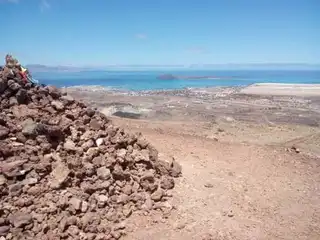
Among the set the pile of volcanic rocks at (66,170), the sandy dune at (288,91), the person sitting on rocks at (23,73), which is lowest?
the sandy dune at (288,91)

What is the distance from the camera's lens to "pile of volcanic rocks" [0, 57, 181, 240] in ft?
22.6

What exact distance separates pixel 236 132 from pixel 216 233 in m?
12.7

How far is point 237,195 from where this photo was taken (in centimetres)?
938

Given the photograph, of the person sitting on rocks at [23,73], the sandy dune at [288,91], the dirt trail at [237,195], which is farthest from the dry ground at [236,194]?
the sandy dune at [288,91]

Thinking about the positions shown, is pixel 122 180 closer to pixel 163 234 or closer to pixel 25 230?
pixel 163 234

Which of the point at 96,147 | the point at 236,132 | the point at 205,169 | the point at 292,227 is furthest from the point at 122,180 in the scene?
the point at 236,132

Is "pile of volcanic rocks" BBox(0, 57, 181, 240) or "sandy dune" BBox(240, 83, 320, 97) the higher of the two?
"pile of volcanic rocks" BBox(0, 57, 181, 240)

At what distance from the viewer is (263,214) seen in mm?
8773

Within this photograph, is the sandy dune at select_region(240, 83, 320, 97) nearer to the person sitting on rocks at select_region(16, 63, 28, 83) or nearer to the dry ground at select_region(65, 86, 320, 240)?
the dry ground at select_region(65, 86, 320, 240)

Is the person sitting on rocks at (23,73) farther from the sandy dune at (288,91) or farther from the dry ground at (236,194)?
the sandy dune at (288,91)

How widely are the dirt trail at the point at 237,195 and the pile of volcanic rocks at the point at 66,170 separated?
507mm

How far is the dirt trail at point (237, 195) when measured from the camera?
25.7 feet

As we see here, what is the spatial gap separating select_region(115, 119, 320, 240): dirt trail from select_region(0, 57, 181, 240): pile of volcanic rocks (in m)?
0.51

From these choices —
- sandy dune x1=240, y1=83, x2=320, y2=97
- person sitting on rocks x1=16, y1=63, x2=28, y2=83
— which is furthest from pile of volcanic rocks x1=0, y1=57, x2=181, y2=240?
sandy dune x1=240, y1=83, x2=320, y2=97
